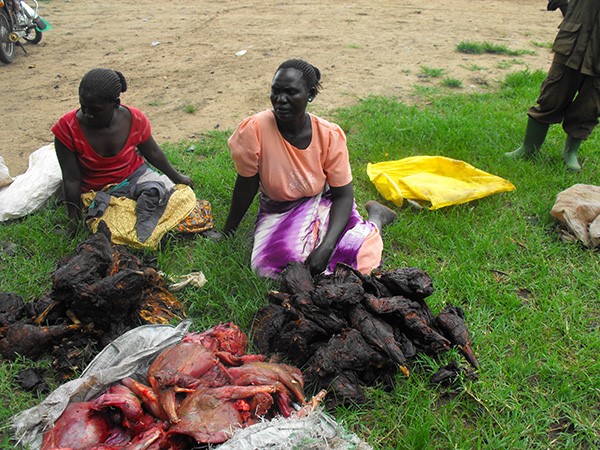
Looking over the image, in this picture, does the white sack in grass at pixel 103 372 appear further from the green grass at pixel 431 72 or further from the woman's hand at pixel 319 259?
the green grass at pixel 431 72

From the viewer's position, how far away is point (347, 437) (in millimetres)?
2258

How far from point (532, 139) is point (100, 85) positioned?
3.90 m

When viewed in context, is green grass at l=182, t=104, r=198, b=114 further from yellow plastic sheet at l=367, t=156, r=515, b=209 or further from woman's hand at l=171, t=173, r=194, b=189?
yellow plastic sheet at l=367, t=156, r=515, b=209

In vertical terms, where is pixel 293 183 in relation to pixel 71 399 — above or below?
above

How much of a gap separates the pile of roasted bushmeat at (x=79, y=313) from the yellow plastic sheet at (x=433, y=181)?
7.58 ft

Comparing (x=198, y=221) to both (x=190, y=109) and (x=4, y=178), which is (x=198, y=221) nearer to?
(x=4, y=178)

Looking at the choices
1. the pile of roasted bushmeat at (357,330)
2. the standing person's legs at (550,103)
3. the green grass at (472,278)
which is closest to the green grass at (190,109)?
the green grass at (472,278)

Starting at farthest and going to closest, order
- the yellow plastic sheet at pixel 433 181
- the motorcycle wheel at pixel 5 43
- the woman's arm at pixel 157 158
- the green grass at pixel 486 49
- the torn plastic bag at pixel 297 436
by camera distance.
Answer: the green grass at pixel 486 49, the motorcycle wheel at pixel 5 43, the yellow plastic sheet at pixel 433 181, the woman's arm at pixel 157 158, the torn plastic bag at pixel 297 436

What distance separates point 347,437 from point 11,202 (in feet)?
10.6

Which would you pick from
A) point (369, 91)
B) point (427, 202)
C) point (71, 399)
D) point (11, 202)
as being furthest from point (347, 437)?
point (369, 91)

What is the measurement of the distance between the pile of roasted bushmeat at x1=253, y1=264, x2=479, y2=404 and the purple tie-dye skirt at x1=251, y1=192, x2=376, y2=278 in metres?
0.42

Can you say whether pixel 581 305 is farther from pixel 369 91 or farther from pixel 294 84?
pixel 369 91

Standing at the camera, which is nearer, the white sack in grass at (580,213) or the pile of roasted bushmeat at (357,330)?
the pile of roasted bushmeat at (357,330)

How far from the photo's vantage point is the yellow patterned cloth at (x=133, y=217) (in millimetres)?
3678
